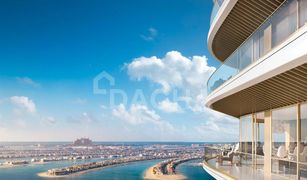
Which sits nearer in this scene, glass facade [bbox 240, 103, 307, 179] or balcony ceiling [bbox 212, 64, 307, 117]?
balcony ceiling [bbox 212, 64, 307, 117]

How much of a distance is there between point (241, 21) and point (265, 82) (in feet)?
12.9

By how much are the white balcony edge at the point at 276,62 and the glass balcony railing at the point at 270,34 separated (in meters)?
0.19

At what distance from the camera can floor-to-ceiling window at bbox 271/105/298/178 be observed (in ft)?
31.0

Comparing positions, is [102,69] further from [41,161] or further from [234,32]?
[234,32]

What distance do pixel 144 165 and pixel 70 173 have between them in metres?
29.0

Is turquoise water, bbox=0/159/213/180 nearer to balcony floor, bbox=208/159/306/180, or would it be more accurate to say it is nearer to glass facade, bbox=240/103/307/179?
glass facade, bbox=240/103/307/179

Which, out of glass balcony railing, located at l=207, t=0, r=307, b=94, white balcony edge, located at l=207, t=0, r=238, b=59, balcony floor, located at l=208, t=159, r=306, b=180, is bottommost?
balcony floor, located at l=208, t=159, r=306, b=180

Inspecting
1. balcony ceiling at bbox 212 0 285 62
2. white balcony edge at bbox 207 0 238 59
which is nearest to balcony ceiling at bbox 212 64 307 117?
balcony ceiling at bbox 212 0 285 62

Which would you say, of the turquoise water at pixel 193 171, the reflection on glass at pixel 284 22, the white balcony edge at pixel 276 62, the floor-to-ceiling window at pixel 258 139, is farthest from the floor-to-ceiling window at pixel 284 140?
the turquoise water at pixel 193 171

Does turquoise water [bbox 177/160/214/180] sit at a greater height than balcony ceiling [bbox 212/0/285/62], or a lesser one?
lesser

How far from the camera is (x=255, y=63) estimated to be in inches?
316

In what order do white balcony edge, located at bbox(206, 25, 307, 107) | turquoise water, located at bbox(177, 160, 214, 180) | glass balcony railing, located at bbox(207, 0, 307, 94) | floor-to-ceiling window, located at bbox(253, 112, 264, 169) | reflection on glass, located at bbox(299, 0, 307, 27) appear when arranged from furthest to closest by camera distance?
turquoise water, located at bbox(177, 160, 214, 180) < floor-to-ceiling window, located at bbox(253, 112, 264, 169) < glass balcony railing, located at bbox(207, 0, 307, 94) < reflection on glass, located at bbox(299, 0, 307, 27) < white balcony edge, located at bbox(206, 25, 307, 107)

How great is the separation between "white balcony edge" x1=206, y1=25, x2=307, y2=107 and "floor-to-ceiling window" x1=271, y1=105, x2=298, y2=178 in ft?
5.93

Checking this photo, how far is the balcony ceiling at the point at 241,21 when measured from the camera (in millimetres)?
10148
